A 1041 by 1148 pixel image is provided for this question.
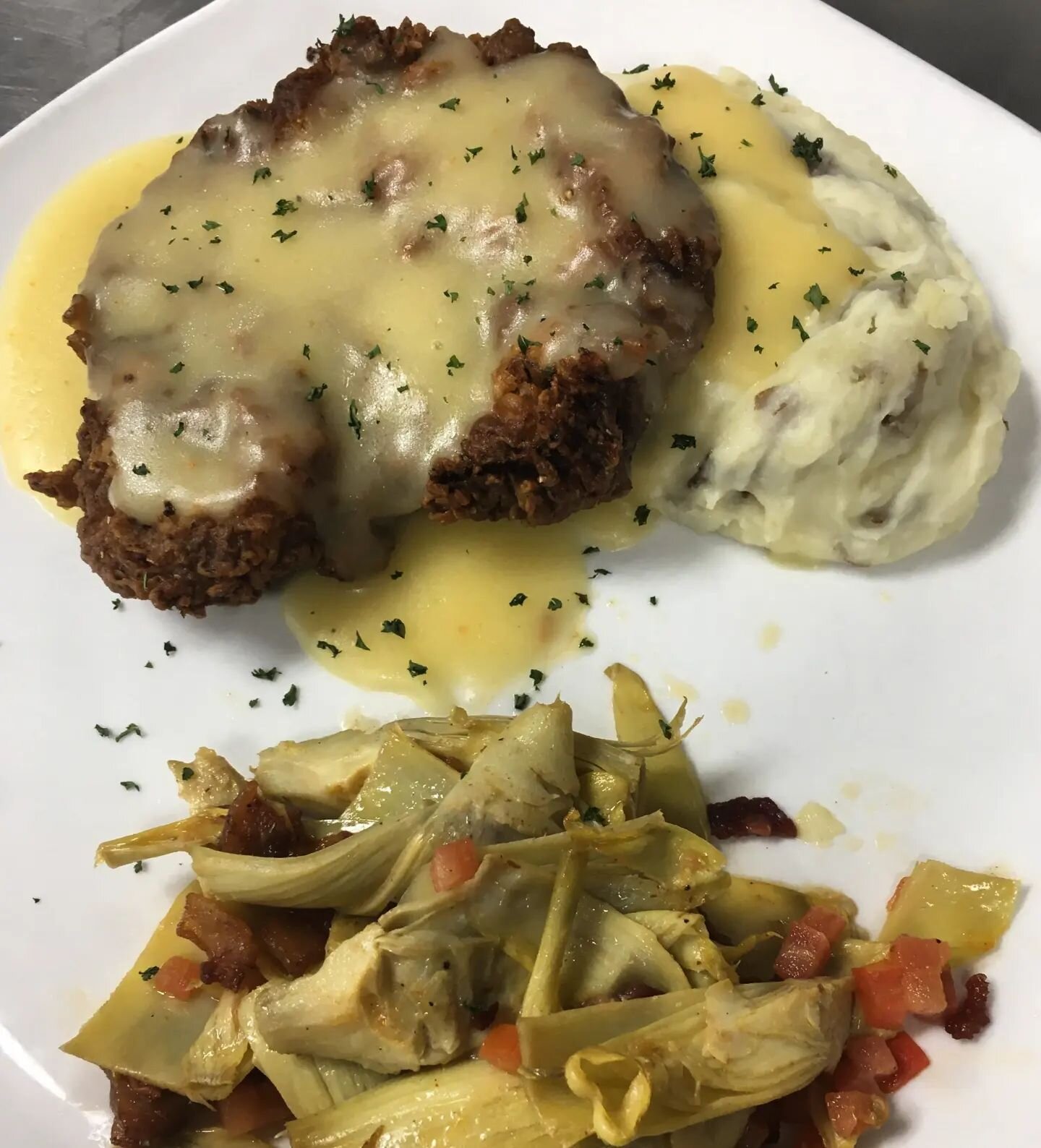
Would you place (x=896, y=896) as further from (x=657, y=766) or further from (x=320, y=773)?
(x=320, y=773)

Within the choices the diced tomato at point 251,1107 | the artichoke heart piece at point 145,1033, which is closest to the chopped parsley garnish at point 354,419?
the artichoke heart piece at point 145,1033

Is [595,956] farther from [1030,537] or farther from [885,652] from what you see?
[1030,537]

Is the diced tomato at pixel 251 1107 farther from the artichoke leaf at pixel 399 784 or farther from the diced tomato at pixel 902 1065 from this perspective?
the diced tomato at pixel 902 1065

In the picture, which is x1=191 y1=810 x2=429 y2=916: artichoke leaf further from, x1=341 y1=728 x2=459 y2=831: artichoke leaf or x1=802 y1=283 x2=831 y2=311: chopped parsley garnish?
x1=802 y1=283 x2=831 y2=311: chopped parsley garnish

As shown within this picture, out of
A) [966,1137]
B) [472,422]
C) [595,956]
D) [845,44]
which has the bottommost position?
[966,1137]

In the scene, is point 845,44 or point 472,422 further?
point 845,44

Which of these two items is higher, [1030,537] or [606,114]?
[606,114]

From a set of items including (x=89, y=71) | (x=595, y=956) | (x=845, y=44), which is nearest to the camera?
(x=595, y=956)

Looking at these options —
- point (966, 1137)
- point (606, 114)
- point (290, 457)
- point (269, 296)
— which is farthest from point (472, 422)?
point (966, 1137)

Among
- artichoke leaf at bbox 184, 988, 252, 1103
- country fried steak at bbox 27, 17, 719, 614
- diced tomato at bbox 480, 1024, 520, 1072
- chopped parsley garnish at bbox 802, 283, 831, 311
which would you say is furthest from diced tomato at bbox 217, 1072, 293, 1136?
chopped parsley garnish at bbox 802, 283, 831, 311
